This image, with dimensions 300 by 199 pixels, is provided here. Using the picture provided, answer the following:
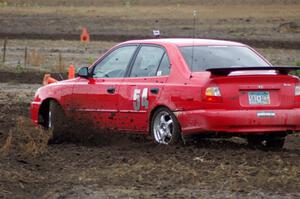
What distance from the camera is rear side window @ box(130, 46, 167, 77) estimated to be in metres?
13.5

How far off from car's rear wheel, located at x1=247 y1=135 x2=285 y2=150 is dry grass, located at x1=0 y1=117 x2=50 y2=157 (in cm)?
263

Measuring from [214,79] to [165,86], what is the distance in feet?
2.58

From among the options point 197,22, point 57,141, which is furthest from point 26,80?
point 197,22

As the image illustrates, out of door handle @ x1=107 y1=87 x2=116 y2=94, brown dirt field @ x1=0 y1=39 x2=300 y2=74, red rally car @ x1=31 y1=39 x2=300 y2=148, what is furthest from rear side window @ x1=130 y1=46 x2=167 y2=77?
brown dirt field @ x1=0 y1=39 x2=300 y2=74

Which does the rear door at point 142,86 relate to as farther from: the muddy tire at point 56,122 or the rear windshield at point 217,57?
the muddy tire at point 56,122

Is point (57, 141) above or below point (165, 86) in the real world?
below

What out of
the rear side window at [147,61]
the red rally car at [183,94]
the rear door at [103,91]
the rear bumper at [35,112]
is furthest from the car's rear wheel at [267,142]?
the rear bumper at [35,112]

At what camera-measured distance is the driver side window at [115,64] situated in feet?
46.0

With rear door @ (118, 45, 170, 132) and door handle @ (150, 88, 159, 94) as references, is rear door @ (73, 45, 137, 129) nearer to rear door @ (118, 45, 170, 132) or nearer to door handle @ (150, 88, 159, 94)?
rear door @ (118, 45, 170, 132)

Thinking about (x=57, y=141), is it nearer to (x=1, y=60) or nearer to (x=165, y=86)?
(x=165, y=86)

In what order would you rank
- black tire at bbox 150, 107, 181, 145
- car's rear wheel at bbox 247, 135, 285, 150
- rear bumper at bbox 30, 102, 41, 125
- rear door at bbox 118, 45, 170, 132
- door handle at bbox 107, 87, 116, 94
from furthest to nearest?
rear bumper at bbox 30, 102, 41, 125 < door handle at bbox 107, 87, 116, 94 < car's rear wheel at bbox 247, 135, 285, 150 < rear door at bbox 118, 45, 170, 132 < black tire at bbox 150, 107, 181, 145

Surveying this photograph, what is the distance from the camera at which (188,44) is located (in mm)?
13578

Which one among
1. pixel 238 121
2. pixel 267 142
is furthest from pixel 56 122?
pixel 238 121

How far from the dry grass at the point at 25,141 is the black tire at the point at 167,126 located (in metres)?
1.35
